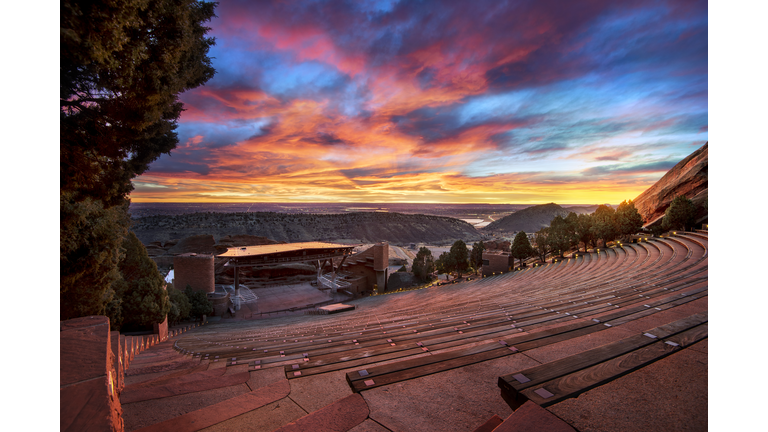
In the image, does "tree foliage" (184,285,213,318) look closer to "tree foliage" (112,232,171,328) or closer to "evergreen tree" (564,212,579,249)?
"tree foliage" (112,232,171,328)

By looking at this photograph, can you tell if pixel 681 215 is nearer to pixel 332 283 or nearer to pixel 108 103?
pixel 332 283

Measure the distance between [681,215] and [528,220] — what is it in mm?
130386

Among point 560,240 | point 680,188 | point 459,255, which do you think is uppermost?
point 680,188

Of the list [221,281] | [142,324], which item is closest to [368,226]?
[221,281]

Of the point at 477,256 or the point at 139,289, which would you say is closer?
the point at 139,289

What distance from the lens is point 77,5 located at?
250 cm

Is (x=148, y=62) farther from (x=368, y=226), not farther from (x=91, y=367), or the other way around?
(x=368, y=226)

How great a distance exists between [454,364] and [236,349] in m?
5.39

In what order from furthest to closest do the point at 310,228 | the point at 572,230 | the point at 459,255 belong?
1. the point at 310,228
2. the point at 572,230
3. the point at 459,255

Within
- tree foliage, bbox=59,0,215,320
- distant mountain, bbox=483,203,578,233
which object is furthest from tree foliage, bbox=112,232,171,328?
distant mountain, bbox=483,203,578,233

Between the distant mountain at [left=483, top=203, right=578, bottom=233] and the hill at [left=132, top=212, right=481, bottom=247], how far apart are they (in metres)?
26.0

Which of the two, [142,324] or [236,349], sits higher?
[236,349]

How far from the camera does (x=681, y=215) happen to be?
24.2 meters

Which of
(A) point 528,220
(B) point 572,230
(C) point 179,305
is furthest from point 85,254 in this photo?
(A) point 528,220
